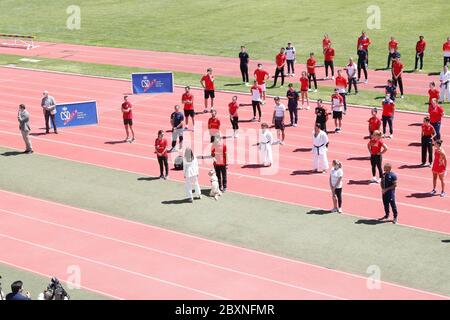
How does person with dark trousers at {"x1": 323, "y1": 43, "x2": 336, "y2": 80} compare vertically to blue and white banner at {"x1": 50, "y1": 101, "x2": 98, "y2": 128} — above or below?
above

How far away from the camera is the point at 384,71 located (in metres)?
38.6

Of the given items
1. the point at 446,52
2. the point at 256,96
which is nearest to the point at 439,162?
the point at 256,96

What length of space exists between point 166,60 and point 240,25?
9.04 m

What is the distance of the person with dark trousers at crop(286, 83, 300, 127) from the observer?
29375 mm

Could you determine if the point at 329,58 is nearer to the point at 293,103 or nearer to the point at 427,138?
the point at 293,103

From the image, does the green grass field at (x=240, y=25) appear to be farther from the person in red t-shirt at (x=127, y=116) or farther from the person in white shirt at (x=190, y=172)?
the person in white shirt at (x=190, y=172)

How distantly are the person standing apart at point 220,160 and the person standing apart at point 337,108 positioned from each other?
22.3 feet

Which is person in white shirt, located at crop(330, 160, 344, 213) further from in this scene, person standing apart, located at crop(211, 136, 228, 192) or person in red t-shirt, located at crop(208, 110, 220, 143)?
person in red t-shirt, located at crop(208, 110, 220, 143)

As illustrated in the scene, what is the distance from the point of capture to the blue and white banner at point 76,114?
30828mm

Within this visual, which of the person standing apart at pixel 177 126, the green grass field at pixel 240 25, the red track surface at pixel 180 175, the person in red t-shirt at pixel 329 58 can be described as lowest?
the red track surface at pixel 180 175

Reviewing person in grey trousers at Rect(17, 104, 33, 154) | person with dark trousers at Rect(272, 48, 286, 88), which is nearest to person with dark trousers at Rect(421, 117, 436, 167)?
person with dark trousers at Rect(272, 48, 286, 88)

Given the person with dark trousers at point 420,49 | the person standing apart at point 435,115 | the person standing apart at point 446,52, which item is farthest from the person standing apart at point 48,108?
the person standing apart at point 446,52

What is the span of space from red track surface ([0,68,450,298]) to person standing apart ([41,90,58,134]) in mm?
526
